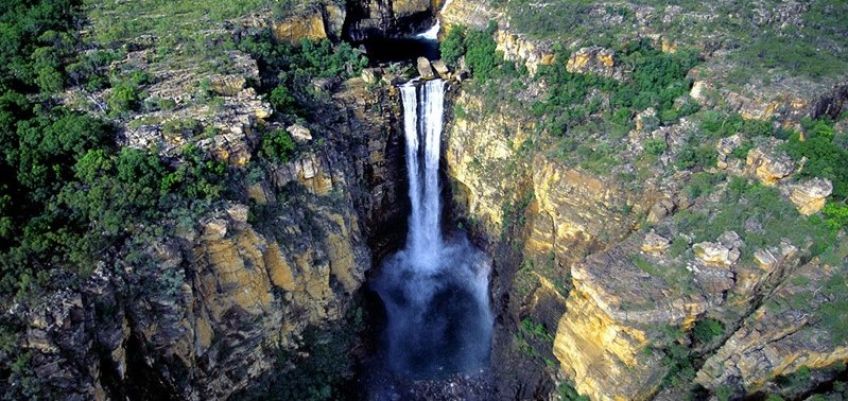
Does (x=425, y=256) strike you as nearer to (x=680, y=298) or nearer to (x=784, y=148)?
(x=680, y=298)

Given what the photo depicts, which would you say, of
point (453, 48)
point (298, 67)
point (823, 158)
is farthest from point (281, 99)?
point (823, 158)

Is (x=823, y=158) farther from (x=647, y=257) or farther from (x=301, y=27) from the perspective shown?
(x=301, y=27)

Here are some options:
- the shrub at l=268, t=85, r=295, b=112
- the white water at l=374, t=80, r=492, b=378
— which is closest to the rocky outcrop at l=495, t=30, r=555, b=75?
the white water at l=374, t=80, r=492, b=378

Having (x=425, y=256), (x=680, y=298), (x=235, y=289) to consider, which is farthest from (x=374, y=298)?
(x=680, y=298)

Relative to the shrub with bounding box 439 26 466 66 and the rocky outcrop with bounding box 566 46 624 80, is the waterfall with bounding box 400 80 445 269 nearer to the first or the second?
the shrub with bounding box 439 26 466 66

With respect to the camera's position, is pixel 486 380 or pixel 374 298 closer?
pixel 486 380

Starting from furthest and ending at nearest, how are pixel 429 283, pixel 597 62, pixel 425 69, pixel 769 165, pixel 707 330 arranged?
pixel 425 69 < pixel 429 283 < pixel 597 62 < pixel 769 165 < pixel 707 330

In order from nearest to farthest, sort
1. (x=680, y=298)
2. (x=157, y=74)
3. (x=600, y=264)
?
(x=680, y=298)
(x=600, y=264)
(x=157, y=74)
